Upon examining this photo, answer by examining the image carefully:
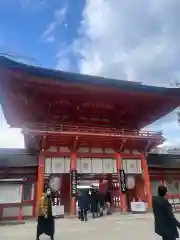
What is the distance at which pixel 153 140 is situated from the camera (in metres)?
18.0

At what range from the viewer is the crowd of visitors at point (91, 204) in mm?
13633

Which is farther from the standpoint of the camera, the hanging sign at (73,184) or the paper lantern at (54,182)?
the paper lantern at (54,182)

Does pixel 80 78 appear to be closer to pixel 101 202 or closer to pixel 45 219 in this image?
pixel 101 202

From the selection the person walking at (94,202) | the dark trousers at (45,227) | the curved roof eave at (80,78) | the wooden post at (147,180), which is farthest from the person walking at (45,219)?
the wooden post at (147,180)

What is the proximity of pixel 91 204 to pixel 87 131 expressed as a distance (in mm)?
4866

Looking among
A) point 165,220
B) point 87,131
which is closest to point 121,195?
point 87,131

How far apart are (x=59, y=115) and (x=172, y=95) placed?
8527mm

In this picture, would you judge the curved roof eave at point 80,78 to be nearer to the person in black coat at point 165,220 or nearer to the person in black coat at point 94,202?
the person in black coat at point 94,202

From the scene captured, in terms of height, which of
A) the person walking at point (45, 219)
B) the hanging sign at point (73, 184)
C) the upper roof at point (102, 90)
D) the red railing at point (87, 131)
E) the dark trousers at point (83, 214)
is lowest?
the dark trousers at point (83, 214)

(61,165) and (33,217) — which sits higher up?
(61,165)

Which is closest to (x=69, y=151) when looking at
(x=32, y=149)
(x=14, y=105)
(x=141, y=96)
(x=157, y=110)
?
(x=32, y=149)

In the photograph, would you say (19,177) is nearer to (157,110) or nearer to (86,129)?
(86,129)

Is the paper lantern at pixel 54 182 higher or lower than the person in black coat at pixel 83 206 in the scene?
higher

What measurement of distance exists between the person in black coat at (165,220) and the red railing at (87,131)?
11.2 m
